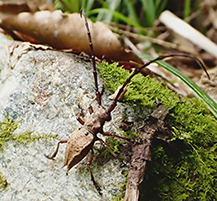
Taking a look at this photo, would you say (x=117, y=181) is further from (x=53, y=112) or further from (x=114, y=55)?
(x=114, y=55)

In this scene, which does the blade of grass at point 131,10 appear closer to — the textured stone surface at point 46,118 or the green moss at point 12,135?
the textured stone surface at point 46,118

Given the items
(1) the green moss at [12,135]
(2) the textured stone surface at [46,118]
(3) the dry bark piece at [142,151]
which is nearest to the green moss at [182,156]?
(3) the dry bark piece at [142,151]

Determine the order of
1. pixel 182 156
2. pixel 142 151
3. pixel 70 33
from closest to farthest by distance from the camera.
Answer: pixel 142 151, pixel 182 156, pixel 70 33

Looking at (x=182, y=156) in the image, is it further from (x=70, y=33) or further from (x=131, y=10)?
(x=131, y=10)

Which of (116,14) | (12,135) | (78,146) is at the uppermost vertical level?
(116,14)

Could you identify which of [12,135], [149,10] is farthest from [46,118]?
[149,10]

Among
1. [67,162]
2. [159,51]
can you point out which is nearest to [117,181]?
[67,162]
